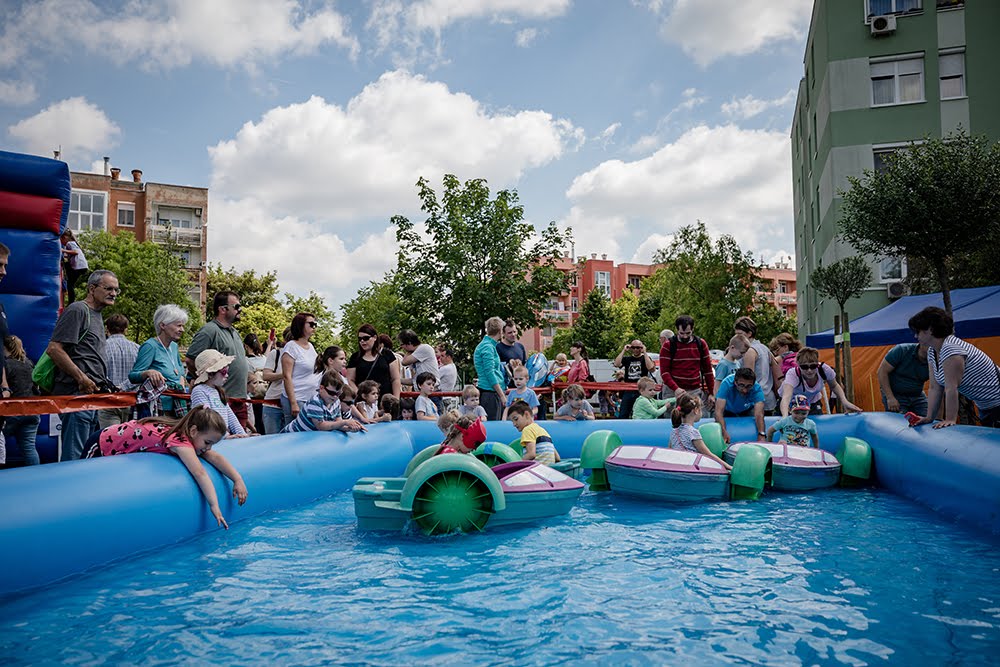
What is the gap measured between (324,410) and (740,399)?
4.72 metres

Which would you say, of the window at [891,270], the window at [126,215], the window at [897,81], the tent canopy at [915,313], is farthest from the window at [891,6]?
the window at [126,215]

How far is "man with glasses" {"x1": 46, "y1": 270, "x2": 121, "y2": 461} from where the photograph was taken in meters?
5.52

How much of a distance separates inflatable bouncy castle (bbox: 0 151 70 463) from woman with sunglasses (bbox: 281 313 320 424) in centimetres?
224

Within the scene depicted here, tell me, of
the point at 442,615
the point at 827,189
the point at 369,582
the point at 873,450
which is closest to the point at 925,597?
the point at 442,615

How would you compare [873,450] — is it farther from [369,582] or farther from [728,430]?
[369,582]

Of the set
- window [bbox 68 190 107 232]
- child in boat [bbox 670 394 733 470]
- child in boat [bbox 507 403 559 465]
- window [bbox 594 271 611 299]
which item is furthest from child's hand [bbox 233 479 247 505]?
window [bbox 594 271 611 299]

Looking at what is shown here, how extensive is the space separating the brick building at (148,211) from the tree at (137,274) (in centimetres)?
648

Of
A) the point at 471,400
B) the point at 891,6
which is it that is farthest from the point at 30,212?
the point at 891,6

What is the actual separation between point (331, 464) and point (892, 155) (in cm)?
1383

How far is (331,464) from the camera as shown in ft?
23.8

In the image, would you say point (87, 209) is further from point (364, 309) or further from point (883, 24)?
point (883, 24)

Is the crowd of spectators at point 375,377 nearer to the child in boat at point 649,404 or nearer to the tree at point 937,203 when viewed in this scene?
the child in boat at point 649,404

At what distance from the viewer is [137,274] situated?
3048cm

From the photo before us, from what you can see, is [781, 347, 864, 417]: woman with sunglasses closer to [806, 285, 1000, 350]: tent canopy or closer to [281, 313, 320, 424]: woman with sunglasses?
[806, 285, 1000, 350]: tent canopy
